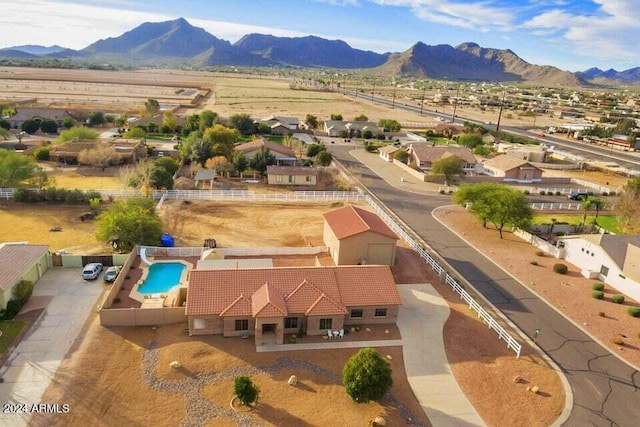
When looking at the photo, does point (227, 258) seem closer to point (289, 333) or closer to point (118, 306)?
point (118, 306)

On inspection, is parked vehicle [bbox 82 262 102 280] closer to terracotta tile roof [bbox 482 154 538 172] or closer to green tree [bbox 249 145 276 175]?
green tree [bbox 249 145 276 175]

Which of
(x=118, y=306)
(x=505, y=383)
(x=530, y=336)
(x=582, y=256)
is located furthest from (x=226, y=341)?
(x=582, y=256)

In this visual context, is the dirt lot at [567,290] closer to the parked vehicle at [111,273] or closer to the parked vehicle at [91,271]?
the parked vehicle at [111,273]

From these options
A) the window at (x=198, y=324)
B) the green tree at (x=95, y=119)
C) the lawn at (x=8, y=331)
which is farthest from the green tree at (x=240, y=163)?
the green tree at (x=95, y=119)

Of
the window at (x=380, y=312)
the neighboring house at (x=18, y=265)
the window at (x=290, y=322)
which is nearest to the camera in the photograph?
the window at (x=290, y=322)

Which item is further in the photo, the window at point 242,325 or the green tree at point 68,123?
the green tree at point 68,123

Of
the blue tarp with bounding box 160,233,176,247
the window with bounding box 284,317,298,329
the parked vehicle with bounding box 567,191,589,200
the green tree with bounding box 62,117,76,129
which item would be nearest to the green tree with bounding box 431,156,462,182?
the parked vehicle with bounding box 567,191,589,200
